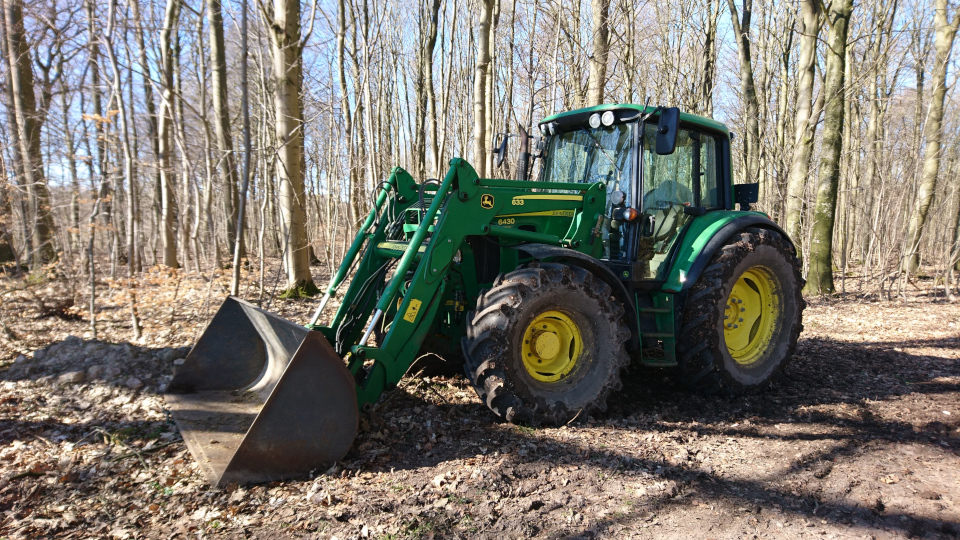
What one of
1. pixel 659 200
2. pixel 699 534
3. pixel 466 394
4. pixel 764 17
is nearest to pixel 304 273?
pixel 466 394

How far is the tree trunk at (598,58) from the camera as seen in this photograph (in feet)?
30.6

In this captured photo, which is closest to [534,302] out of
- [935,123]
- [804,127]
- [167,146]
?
[804,127]

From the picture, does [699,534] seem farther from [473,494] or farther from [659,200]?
[659,200]

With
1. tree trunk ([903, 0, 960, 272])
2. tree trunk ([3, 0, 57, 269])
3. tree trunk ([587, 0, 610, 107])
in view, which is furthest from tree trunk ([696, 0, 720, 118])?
tree trunk ([3, 0, 57, 269])

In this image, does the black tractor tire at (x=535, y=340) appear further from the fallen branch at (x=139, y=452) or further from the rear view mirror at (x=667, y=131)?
the fallen branch at (x=139, y=452)

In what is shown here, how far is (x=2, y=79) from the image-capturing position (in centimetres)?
1175

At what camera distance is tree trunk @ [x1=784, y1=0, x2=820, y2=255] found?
9.84 m

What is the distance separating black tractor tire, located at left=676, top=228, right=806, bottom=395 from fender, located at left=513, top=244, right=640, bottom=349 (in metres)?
0.51

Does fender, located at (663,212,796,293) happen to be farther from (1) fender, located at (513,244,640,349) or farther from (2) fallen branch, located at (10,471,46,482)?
(2) fallen branch, located at (10,471,46,482)

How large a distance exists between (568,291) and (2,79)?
13.8m

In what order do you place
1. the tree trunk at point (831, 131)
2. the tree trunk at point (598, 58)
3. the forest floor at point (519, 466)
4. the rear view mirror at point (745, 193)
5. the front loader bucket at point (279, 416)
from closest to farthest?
the forest floor at point (519, 466)
the front loader bucket at point (279, 416)
the rear view mirror at point (745, 193)
the tree trunk at point (598, 58)
the tree trunk at point (831, 131)

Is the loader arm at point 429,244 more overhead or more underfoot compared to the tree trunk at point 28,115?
more underfoot

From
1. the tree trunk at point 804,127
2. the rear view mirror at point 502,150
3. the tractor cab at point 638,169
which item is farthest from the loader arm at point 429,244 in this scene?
the tree trunk at point 804,127

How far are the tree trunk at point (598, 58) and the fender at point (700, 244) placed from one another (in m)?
4.86
